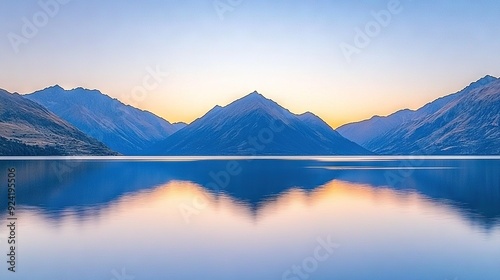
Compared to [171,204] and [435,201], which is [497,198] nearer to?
[435,201]

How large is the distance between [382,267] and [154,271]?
51.3 ft

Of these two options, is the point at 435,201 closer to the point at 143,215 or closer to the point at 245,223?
the point at 245,223

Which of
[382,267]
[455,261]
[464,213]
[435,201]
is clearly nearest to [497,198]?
[435,201]

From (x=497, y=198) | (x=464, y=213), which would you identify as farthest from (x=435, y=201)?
(x=464, y=213)

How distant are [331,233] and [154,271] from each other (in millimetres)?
21052

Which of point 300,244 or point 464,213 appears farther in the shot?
point 464,213

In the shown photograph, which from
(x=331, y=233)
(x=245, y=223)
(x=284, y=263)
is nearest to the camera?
(x=284, y=263)

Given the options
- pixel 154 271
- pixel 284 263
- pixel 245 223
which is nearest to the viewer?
pixel 154 271

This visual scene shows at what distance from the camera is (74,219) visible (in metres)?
52.3

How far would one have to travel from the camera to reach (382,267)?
101 feet

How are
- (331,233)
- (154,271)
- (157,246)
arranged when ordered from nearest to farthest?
(154,271) < (157,246) < (331,233)

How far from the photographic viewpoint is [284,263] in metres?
32.5

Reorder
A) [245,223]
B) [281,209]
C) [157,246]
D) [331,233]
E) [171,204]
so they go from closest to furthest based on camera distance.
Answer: [157,246], [331,233], [245,223], [281,209], [171,204]

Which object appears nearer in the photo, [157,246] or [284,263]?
[284,263]
